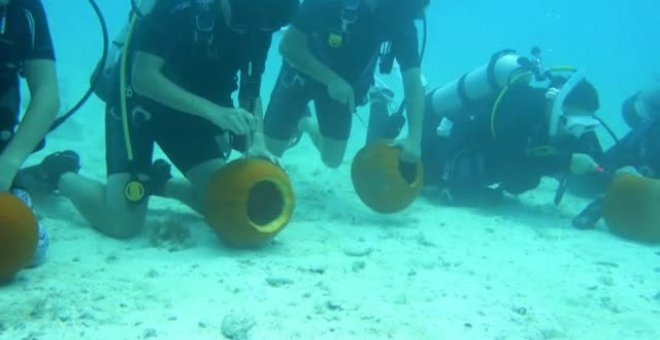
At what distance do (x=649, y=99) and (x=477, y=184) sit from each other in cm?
263

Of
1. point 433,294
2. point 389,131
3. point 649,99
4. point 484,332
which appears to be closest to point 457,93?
point 389,131

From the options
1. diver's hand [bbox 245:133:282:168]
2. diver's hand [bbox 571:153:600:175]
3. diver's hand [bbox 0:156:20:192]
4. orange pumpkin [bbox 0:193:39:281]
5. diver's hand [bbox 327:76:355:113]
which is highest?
diver's hand [bbox 327:76:355:113]

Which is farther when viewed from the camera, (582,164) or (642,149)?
(642,149)

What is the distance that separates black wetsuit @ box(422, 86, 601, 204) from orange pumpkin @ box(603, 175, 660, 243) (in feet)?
2.70

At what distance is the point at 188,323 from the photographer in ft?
10.0

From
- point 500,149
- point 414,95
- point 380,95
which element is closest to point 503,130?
point 500,149

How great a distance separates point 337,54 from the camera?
614 centimetres

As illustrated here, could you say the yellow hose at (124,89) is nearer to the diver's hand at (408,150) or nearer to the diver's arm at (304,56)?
the diver's arm at (304,56)

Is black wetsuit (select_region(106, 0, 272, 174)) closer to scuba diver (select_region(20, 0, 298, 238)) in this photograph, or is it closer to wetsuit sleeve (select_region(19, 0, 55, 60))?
scuba diver (select_region(20, 0, 298, 238))

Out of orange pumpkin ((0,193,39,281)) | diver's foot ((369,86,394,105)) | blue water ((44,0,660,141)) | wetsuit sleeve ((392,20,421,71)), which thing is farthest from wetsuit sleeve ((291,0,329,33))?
blue water ((44,0,660,141))

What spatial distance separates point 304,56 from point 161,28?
2.05 m

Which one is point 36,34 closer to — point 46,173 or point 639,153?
point 46,173

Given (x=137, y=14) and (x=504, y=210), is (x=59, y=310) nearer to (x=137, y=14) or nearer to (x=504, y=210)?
(x=137, y=14)

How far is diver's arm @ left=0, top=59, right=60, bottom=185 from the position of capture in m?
3.66
